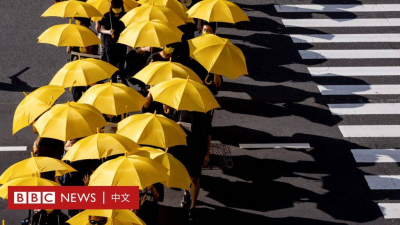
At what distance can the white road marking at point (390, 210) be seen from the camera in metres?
12.2

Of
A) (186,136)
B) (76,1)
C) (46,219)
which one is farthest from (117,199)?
(76,1)

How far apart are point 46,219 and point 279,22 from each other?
11.6 m

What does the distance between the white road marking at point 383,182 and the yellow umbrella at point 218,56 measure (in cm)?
332

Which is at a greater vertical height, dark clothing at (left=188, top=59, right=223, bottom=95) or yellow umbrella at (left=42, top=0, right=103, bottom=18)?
yellow umbrella at (left=42, top=0, right=103, bottom=18)

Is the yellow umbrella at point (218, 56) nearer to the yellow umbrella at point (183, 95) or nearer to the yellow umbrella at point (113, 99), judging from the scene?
the yellow umbrella at point (183, 95)

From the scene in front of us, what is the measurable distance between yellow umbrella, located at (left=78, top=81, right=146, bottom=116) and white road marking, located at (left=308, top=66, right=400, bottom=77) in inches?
263

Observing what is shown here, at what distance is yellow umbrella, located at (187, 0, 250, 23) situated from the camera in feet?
47.7

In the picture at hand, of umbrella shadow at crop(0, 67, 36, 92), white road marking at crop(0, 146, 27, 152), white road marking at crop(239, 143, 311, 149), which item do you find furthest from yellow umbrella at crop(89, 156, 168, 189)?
umbrella shadow at crop(0, 67, 36, 92)

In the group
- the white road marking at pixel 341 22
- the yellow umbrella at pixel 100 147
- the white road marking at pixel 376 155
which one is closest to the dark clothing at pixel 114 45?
the yellow umbrella at pixel 100 147

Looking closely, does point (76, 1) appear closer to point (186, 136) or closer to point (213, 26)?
point (213, 26)

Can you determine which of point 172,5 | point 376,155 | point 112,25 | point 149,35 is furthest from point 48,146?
point 376,155

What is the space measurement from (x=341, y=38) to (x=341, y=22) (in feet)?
3.19

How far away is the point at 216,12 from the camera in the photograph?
14.6 meters

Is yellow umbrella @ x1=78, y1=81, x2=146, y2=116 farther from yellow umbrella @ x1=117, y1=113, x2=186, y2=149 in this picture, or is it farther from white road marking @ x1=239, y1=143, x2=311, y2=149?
white road marking @ x1=239, y1=143, x2=311, y2=149
